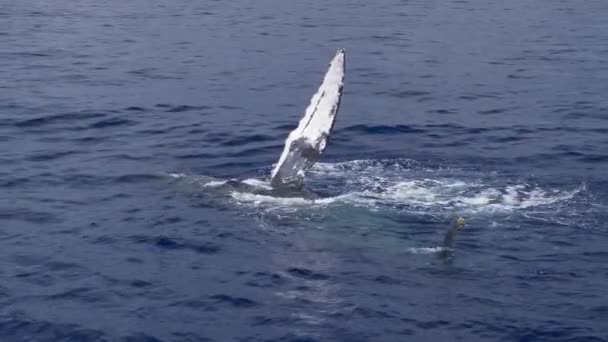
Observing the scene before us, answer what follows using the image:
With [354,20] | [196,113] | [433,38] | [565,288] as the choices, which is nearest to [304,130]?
[565,288]

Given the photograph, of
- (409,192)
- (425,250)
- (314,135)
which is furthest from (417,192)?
(425,250)

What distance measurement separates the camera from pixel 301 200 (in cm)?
2055

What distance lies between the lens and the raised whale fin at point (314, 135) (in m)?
20.9

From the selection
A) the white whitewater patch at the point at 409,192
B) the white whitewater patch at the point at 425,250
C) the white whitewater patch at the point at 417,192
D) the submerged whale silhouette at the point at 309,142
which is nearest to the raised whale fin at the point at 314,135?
the submerged whale silhouette at the point at 309,142

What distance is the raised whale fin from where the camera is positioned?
2088 cm

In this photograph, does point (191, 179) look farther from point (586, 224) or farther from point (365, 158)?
point (586, 224)

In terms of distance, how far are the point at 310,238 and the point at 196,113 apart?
1203cm

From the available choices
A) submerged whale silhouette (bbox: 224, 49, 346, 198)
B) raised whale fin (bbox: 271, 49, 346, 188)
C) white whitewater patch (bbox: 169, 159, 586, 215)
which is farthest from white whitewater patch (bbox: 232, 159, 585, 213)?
raised whale fin (bbox: 271, 49, 346, 188)

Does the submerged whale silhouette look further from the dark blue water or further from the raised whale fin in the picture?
the dark blue water

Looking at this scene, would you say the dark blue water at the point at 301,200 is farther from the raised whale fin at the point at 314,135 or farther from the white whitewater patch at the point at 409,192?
the raised whale fin at the point at 314,135

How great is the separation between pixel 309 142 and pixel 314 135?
6.5 inches

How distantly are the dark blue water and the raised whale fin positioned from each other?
66 centimetres

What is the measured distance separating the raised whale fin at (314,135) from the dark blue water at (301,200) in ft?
2.15

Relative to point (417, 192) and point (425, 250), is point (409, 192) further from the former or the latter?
point (425, 250)
